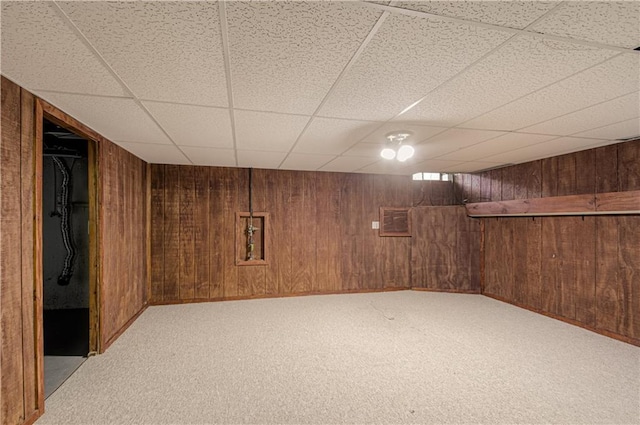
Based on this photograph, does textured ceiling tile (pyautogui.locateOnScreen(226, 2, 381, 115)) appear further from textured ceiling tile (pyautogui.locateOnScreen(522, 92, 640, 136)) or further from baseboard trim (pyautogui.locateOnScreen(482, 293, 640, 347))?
baseboard trim (pyautogui.locateOnScreen(482, 293, 640, 347))

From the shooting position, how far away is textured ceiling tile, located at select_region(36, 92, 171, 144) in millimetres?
1826

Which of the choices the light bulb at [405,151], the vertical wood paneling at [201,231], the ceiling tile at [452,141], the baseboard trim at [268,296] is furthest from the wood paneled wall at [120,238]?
the ceiling tile at [452,141]

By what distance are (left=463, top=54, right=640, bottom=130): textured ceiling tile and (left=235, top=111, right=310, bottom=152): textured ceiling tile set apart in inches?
55.6

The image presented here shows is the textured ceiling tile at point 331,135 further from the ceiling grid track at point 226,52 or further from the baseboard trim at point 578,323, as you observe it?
the baseboard trim at point 578,323

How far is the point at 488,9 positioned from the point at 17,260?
262cm

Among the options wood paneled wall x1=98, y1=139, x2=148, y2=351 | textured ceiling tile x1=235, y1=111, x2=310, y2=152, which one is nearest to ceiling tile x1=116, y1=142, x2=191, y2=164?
wood paneled wall x1=98, y1=139, x2=148, y2=351

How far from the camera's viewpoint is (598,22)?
109 cm

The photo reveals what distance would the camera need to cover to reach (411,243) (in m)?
4.92

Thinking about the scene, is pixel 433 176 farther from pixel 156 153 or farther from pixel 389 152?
pixel 156 153

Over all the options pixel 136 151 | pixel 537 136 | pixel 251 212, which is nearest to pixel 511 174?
pixel 537 136

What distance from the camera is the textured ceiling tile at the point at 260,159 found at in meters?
3.42

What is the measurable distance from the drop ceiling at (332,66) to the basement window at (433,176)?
2550 mm

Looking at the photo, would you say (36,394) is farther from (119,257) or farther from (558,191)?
(558,191)

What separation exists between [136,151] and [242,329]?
2.40 m
